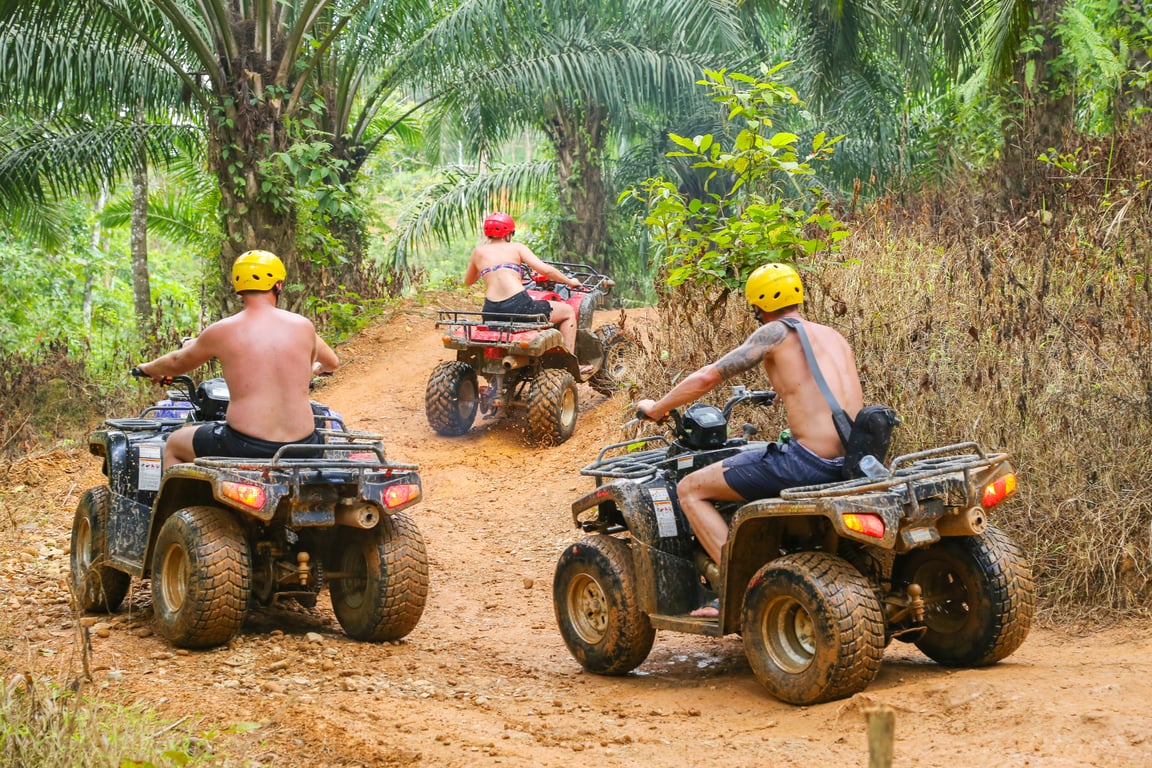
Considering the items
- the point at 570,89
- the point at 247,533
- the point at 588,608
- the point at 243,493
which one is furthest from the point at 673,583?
the point at 570,89

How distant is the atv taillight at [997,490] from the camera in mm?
5398

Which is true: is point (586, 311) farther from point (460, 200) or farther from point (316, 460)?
point (460, 200)

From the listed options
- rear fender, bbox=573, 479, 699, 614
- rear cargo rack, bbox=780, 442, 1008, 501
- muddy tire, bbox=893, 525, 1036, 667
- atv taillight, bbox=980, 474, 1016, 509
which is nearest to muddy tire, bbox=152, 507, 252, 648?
rear fender, bbox=573, 479, 699, 614

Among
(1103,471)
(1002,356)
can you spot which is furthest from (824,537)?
(1002,356)

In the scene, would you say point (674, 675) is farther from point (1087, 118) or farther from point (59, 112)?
point (59, 112)

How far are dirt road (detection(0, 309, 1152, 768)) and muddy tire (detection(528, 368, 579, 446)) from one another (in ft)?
9.02

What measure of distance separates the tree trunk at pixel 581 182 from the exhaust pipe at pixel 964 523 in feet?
51.0

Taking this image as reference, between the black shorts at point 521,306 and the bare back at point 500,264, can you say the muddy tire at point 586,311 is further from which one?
the bare back at point 500,264

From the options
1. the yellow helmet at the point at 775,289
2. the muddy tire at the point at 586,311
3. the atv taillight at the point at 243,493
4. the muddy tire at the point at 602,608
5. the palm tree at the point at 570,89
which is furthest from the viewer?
the palm tree at the point at 570,89

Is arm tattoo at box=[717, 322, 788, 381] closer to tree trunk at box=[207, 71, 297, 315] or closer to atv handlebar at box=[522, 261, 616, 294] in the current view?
atv handlebar at box=[522, 261, 616, 294]

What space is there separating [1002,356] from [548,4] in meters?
9.73

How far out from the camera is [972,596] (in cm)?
556

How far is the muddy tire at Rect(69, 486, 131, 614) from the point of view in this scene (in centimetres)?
Answer: 721

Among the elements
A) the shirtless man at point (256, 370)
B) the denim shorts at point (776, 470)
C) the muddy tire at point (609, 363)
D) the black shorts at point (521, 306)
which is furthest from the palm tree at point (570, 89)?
the denim shorts at point (776, 470)
